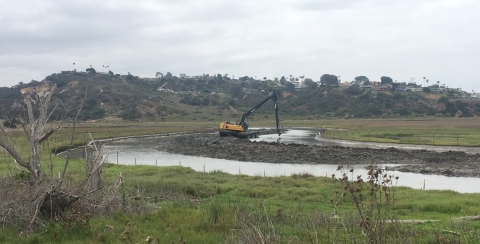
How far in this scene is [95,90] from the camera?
14375 centimetres

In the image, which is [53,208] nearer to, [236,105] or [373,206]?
[373,206]

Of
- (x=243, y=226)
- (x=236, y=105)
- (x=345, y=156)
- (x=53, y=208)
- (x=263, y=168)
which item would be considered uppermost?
(x=236, y=105)

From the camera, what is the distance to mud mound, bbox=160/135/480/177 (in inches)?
1225

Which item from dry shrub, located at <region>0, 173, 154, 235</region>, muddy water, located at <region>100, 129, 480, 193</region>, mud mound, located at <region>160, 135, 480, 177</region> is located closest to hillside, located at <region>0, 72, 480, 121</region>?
mud mound, located at <region>160, 135, 480, 177</region>

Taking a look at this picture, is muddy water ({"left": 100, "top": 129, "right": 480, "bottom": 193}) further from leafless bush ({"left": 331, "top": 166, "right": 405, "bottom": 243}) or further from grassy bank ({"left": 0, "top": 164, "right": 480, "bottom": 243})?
leafless bush ({"left": 331, "top": 166, "right": 405, "bottom": 243})

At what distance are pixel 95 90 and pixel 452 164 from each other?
13125cm

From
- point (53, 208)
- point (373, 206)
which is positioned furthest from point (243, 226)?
point (53, 208)

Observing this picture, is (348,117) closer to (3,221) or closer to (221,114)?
(221,114)

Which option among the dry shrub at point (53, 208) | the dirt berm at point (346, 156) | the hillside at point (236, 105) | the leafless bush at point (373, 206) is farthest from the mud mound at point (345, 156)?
the hillside at point (236, 105)

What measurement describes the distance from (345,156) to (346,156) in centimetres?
9

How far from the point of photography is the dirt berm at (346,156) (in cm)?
3105

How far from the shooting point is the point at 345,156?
37.9 meters

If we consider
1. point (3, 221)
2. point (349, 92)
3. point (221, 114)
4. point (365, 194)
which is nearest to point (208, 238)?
point (3, 221)

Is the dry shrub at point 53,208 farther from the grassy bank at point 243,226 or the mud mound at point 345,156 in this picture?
the mud mound at point 345,156
